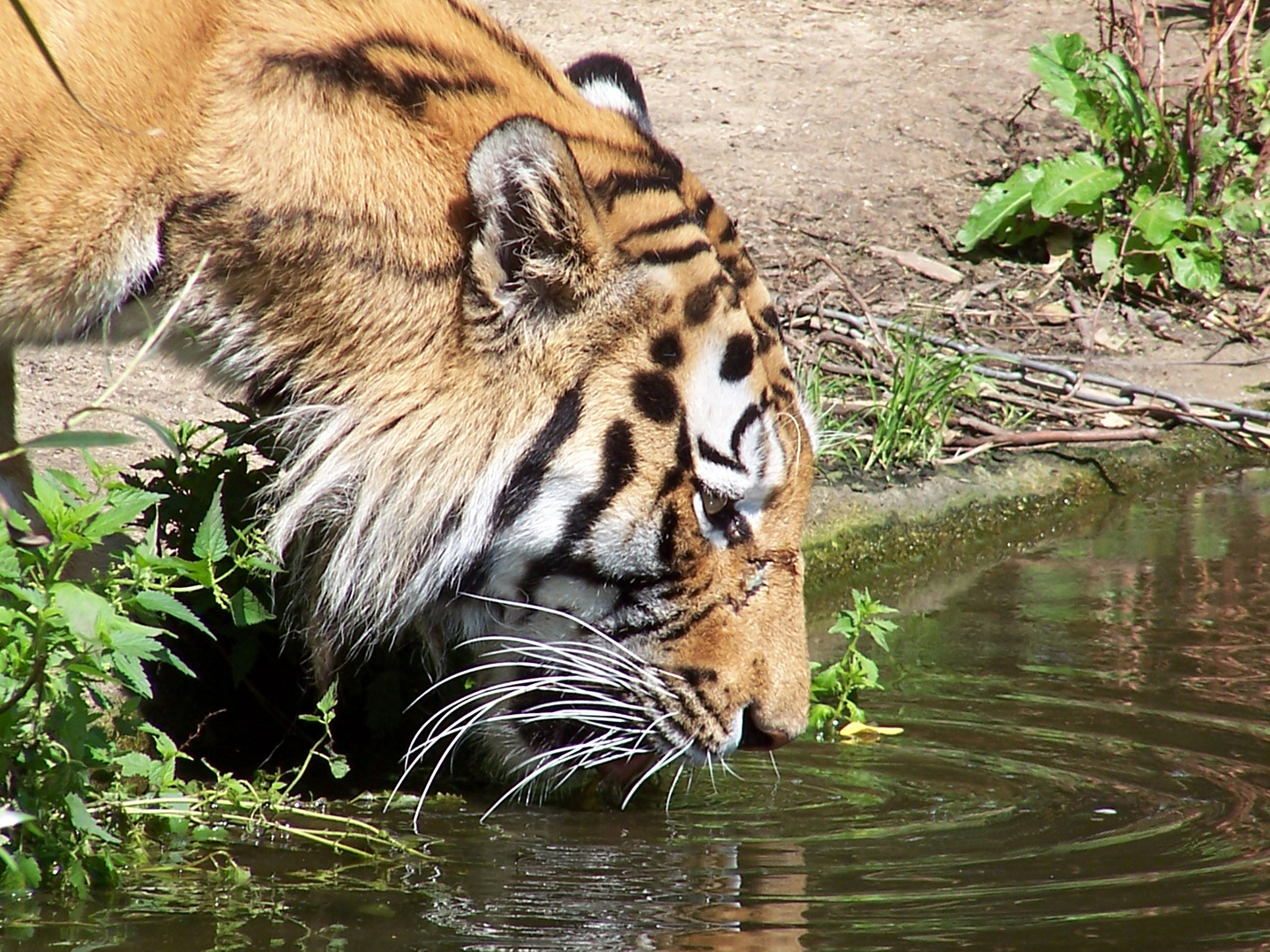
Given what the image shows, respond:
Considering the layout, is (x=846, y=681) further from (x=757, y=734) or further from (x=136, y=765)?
(x=136, y=765)

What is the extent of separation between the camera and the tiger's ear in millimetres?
2570

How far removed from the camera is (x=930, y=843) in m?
2.95

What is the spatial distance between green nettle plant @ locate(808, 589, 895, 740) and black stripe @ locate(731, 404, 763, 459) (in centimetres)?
79

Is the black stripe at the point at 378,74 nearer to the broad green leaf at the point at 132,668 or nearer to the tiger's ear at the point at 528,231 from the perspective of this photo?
the tiger's ear at the point at 528,231

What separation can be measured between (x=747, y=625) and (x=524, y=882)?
604mm

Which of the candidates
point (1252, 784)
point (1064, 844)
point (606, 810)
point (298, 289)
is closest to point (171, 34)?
point (298, 289)

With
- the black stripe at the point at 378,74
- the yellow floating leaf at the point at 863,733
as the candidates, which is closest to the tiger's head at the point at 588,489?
the black stripe at the point at 378,74

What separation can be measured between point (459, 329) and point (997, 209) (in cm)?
439

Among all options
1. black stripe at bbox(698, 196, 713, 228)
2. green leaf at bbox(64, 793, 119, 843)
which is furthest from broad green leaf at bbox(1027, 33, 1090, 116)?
green leaf at bbox(64, 793, 119, 843)

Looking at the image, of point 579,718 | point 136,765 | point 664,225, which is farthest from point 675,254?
point 136,765

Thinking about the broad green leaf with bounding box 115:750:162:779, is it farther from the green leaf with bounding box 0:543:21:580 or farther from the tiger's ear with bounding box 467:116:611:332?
the tiger's ear with bounding box 467:116:611:332

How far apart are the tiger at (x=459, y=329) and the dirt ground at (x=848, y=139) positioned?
1600mm

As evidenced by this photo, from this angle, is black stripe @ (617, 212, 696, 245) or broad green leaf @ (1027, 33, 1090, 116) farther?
broad green leaf @ (1027, 33, 1090, 116)

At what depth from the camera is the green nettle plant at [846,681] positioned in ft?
11.7
